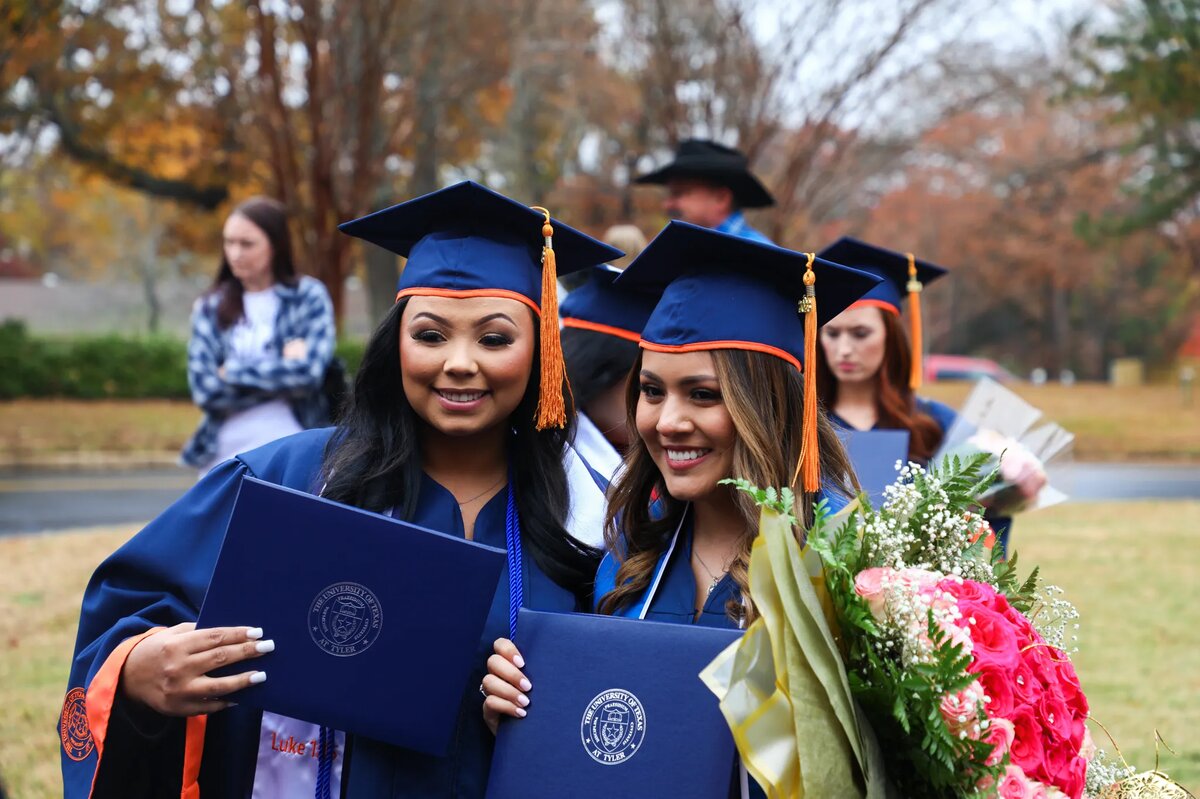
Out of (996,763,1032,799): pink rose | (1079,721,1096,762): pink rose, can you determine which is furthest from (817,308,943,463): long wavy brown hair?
(996,763,1032,799): pink rose

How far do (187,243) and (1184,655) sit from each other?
1699cm

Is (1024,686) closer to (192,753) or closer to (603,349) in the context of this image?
(192,753)

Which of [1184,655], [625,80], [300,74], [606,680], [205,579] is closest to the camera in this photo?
[606,680]

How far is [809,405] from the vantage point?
7.99ft

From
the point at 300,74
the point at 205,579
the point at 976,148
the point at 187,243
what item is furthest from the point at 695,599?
the point at 976,148

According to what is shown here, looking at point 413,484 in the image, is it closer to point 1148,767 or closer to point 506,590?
point 506,590

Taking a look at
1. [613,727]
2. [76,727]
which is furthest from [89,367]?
[613,727]

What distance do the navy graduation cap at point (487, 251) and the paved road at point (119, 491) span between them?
8665 mm

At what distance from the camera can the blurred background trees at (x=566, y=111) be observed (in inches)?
374

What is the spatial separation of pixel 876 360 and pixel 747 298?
2.27 m

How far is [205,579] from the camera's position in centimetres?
242

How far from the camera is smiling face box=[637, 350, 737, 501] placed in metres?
2.38

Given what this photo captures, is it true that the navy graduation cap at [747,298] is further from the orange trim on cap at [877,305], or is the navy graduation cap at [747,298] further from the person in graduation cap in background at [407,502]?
the orange trim on cap at [877,305]

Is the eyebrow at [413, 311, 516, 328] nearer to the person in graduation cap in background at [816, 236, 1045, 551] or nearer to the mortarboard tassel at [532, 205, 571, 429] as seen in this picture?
the mortarboard tassel at [532, 205, 571, 429]
